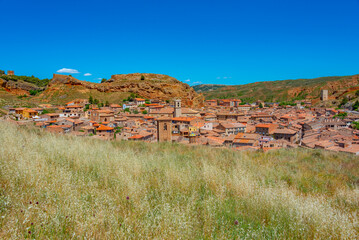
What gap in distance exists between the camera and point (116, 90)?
7219 centimetres

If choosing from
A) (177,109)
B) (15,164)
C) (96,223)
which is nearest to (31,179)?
(15,164)

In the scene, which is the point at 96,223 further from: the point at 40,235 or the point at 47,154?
the point at 47,154

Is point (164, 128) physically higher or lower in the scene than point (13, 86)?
lower

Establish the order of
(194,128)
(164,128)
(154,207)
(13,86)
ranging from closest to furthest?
(154,207), (164,128), (194,128), (13,86)

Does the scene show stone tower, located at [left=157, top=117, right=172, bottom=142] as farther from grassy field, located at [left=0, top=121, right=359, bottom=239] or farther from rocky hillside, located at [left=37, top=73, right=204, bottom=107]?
rocky hillside, located at [left=37, top=73, right=204, bottom=107]

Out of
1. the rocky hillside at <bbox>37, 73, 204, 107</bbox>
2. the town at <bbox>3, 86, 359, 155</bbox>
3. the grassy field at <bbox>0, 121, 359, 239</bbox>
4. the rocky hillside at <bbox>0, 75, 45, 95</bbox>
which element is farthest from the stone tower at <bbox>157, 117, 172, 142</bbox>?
the rocky hillside at <bbox>0, 75, 45, 95</bbox>

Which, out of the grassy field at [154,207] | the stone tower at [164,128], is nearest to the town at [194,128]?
the stone tower at [164,128]

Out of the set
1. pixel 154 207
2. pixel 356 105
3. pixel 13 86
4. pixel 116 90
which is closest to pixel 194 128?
pixel 154 207

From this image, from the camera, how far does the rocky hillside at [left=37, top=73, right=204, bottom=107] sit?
211ft

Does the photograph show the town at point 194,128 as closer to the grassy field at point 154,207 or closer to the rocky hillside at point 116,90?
the rocky hillside at point 116,90

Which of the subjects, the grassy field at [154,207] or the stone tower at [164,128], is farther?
the stone tower at [164,128]

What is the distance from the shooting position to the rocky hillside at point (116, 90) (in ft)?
211

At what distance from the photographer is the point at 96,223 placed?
5.99 ft

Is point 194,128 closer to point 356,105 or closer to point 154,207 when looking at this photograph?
point 154,207
